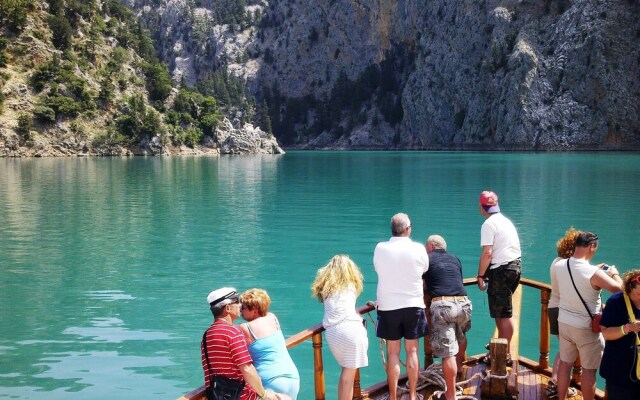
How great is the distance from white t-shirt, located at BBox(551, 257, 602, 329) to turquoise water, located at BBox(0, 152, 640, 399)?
4905mm

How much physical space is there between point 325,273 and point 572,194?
110ft

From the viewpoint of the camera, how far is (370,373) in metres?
11.1

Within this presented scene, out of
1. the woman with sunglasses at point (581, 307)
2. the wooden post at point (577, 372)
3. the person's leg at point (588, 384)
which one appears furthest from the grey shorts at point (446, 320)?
the wooden post at point (577, 372)

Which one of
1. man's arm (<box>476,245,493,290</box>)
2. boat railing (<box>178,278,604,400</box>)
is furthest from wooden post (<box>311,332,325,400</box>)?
man's arm (<box>476,245,493,290</box>)

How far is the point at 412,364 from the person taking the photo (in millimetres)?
6797

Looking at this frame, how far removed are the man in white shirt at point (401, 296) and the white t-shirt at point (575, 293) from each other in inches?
58.3

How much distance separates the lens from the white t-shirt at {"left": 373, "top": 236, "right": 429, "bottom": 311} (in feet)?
21.8

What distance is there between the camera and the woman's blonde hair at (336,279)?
21.5ft

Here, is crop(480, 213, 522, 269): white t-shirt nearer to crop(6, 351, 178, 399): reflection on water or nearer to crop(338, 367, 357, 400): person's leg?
crop(338, 367, 357, 400): person's leg

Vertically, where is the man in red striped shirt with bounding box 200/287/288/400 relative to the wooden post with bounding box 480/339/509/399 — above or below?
above

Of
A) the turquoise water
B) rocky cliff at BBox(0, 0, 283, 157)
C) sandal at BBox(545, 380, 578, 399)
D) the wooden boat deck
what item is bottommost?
the turquoise water

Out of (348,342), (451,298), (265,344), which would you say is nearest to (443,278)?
(451,298)

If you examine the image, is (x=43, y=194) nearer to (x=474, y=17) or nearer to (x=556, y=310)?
(x=556, y=310)

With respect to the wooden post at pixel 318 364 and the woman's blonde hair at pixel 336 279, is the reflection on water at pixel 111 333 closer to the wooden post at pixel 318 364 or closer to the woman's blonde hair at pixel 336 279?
the wooden post at pixel 318 364
